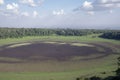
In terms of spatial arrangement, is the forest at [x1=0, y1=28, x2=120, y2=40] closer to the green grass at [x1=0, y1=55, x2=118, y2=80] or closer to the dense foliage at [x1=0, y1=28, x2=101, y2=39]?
the dense foliage at [x1=0, y1=28, x2=101, y2=39]

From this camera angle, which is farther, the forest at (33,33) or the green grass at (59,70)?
the forest at (33,33)

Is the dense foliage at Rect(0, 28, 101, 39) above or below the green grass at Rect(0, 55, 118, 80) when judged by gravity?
above

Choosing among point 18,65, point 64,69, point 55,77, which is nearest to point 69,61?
point 64,69

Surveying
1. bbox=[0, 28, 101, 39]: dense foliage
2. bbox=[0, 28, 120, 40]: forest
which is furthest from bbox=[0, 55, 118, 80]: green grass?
bbox=[0, 28, 101, 39]: dense foliage

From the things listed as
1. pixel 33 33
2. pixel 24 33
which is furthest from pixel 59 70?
pixel 33 33

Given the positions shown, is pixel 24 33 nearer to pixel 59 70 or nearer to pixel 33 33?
pixel 33 33

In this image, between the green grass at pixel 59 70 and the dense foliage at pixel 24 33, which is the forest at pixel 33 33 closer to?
the dense foliage at pixel 24 33

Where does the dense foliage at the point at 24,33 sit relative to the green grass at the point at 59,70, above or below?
above

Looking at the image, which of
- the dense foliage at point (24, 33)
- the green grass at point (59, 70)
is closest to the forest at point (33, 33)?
the dense foliage at point (24, 33)

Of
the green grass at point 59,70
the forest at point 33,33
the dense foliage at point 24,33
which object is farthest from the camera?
the dense foliage at point 24,33

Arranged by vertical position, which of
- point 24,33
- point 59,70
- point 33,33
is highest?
point 24,33

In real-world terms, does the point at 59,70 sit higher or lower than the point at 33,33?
lower
